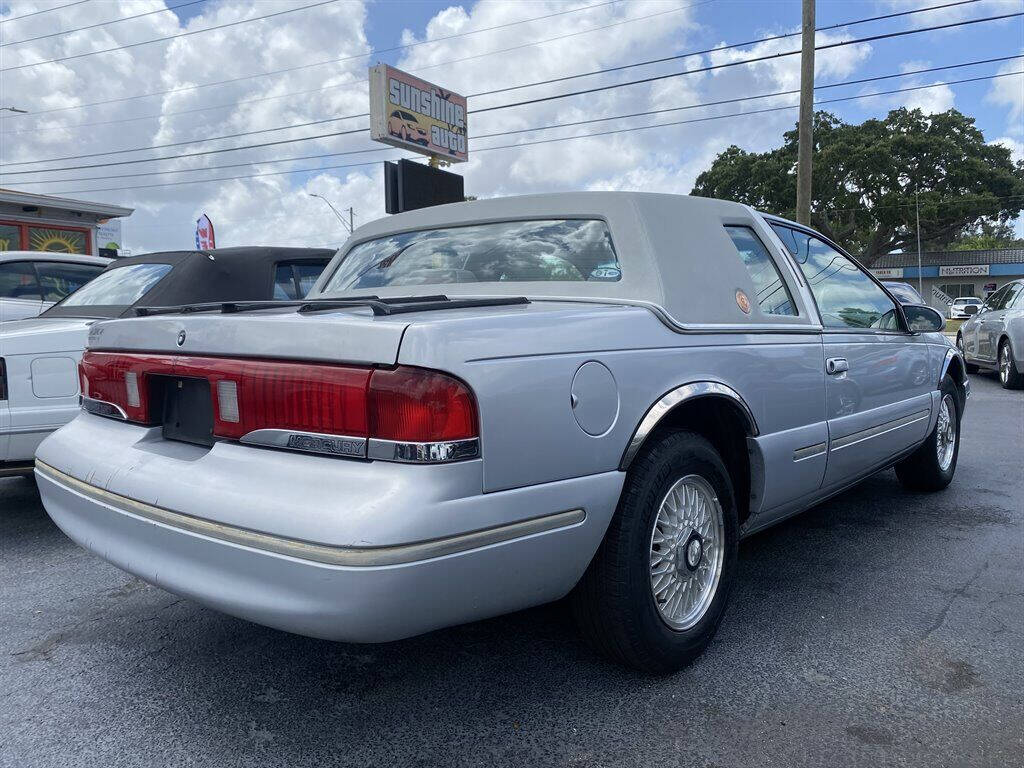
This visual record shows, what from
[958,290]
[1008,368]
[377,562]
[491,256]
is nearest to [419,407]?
[377,562]

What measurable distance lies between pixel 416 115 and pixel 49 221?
975cm

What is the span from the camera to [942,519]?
4508 mm

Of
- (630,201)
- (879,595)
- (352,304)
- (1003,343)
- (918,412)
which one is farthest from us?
(1003,343)

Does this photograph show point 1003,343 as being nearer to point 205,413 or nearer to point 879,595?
point 879,595

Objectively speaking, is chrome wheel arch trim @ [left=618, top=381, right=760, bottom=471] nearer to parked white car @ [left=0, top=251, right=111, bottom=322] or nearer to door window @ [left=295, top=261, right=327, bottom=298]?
door window @ [left=295, top=261, right=327, bottom=298]

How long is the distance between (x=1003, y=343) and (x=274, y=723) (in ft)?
37.5

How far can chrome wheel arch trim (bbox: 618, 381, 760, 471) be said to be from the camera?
2.35 metres

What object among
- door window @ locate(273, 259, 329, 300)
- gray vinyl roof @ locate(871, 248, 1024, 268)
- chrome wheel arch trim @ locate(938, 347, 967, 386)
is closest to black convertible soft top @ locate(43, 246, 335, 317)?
door window @ locate(273, 259, 329, 300)

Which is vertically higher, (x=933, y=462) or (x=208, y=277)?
(x=208, y=277)

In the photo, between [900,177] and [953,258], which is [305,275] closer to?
[900,177]

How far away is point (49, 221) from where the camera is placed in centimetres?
1978

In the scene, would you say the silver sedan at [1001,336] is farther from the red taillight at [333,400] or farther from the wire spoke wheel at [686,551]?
the red taillight at [333,400]

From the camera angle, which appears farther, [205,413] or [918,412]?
[918,412]

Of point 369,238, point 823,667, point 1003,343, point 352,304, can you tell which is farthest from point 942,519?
point 1003,343
